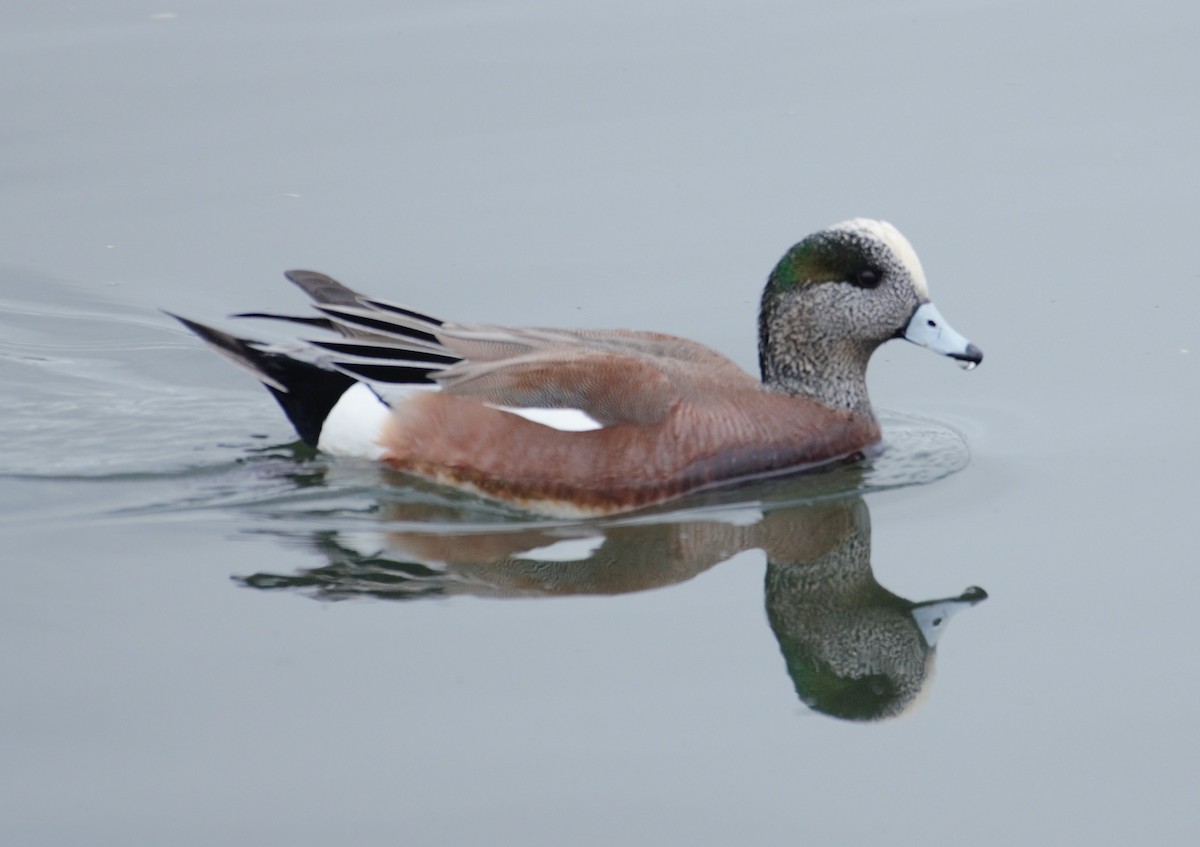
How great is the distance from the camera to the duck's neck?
6.97 metres

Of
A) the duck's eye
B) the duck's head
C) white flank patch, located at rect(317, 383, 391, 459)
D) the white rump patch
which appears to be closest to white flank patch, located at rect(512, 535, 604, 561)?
white flank patch, located at rect(317, 383, 391, 459)

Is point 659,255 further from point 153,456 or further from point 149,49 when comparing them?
point 149,49

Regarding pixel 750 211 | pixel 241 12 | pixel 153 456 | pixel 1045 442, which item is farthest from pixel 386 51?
pixel 1045 442

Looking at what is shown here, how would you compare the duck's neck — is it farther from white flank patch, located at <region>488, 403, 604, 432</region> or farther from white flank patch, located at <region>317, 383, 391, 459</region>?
white flank patch, located at <region>317, 383, 391, 459</region>

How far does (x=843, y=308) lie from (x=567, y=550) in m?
1.41

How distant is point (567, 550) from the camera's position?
6.25m

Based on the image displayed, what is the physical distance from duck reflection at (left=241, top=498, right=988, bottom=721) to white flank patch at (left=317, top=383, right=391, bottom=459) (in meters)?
0.42

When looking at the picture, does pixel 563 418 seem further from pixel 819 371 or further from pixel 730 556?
pixel 819 371

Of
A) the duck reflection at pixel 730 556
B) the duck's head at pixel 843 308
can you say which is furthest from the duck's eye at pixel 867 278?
the duck reflection at pixel 730 556

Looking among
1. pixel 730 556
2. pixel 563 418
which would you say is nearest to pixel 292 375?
pixel 563 418

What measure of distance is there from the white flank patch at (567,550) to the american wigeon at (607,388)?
10.6 inches

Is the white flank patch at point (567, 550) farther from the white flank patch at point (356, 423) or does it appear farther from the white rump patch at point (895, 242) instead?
the white rump patch at point (895, 242)

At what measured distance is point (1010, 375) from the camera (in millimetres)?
7375

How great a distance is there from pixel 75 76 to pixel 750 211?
3.63 meters
